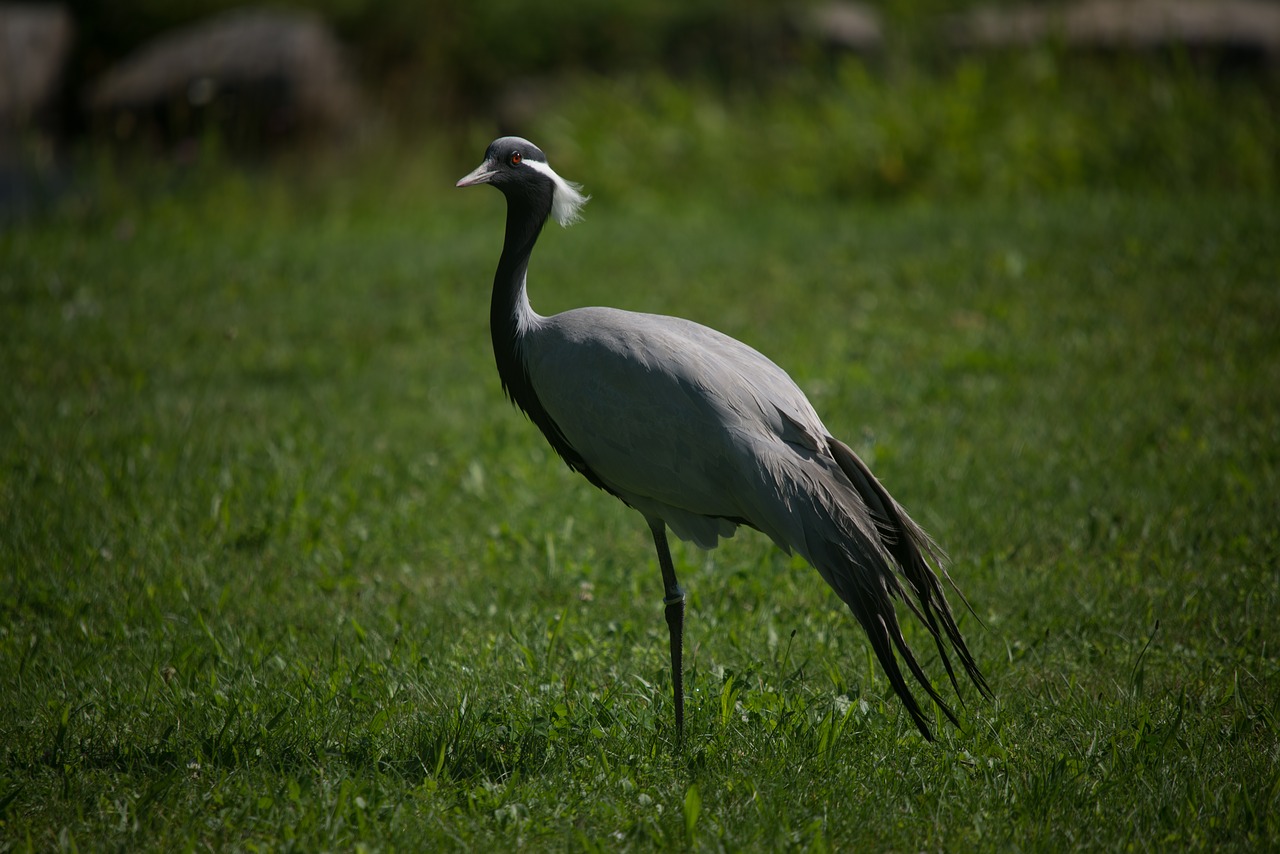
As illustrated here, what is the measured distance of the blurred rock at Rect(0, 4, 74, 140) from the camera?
42.3ft

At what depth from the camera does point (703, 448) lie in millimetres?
3377

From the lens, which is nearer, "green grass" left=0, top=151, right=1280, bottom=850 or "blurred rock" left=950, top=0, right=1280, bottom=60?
"green grass" left=0, top=151, right=1280, bottom=850

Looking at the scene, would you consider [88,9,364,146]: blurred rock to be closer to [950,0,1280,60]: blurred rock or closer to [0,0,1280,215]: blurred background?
[0,0,1280,215]: blurred background

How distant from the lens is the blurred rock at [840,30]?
41.3 ft

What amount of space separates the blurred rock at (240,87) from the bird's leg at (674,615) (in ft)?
29.7

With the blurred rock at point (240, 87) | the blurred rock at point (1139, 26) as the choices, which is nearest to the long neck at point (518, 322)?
the blurred rock at point (240, 87)

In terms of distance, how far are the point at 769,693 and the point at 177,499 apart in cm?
302

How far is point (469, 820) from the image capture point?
3.01m

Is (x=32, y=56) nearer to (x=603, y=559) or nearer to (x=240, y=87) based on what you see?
(x=240, y=87)

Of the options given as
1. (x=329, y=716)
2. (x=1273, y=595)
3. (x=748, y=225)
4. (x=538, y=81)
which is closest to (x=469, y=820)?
(x=329, y=716)


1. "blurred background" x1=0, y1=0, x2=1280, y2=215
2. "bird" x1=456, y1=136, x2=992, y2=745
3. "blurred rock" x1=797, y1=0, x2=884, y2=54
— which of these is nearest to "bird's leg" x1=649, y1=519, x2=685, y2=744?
"bird" x1=456, y1=136, x2=992, y2=745

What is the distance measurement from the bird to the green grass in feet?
1.21

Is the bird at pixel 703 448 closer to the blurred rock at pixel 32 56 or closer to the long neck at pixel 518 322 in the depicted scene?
the long neck at pixel 518 322

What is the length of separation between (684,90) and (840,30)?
2.30 metres
